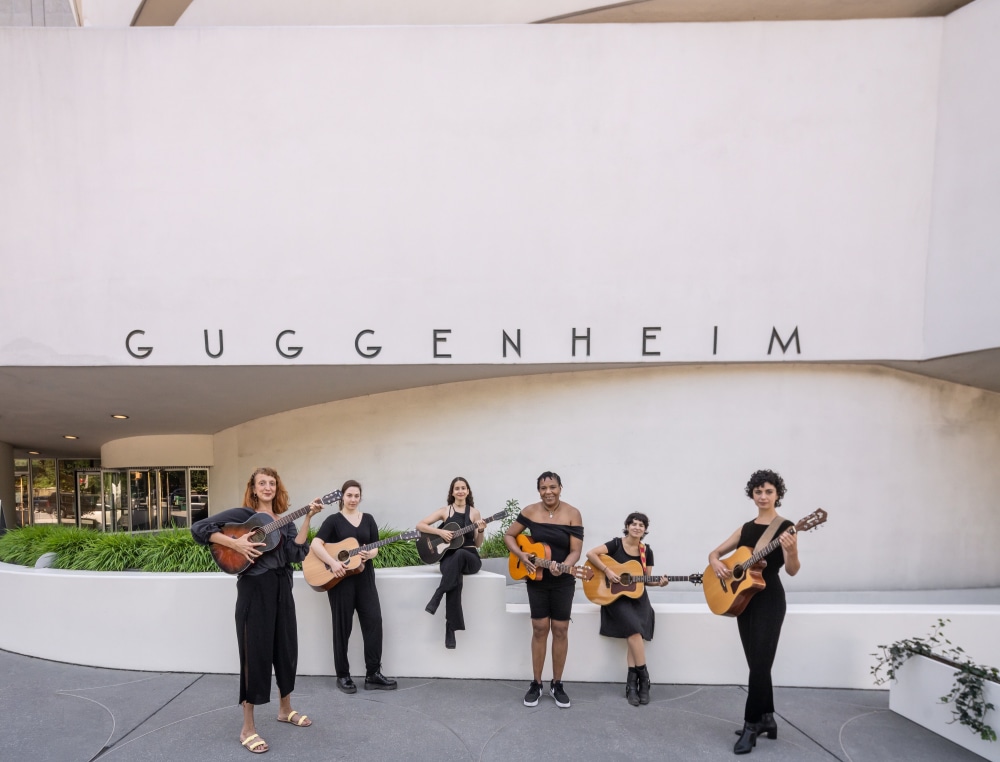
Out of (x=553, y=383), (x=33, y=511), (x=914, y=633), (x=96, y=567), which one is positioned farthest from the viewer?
(x=33, y=511)

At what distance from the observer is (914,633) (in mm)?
4508

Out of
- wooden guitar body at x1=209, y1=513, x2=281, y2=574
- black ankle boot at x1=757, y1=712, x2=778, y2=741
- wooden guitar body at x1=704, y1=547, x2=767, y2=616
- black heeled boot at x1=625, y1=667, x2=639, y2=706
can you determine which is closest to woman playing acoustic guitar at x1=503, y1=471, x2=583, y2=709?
black heeled boot at x1=625, y1=667, x2=639, y2=706

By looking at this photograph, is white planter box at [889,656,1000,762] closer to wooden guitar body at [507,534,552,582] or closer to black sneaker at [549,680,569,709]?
black sneaker at [549,680,569,709]

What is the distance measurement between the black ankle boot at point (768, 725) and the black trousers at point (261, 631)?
3.16m

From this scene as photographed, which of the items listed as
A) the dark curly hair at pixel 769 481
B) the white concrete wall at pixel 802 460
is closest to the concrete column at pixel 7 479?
the white concrete wall at pixel 802 460

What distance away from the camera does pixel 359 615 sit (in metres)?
4.40

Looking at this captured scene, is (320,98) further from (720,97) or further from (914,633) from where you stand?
(914,633)

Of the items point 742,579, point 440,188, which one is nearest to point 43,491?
point 440,188

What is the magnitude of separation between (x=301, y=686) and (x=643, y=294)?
5.21 metres

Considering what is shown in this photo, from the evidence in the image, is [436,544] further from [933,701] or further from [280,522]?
[933,701]

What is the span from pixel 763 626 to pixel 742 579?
1.07ft

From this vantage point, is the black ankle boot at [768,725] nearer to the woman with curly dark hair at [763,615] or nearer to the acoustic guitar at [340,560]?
the woman with curly dark hair at [763,615]

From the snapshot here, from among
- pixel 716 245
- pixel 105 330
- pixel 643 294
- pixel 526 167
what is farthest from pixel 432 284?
pixel 105 330

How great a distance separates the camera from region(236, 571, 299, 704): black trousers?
350cm
